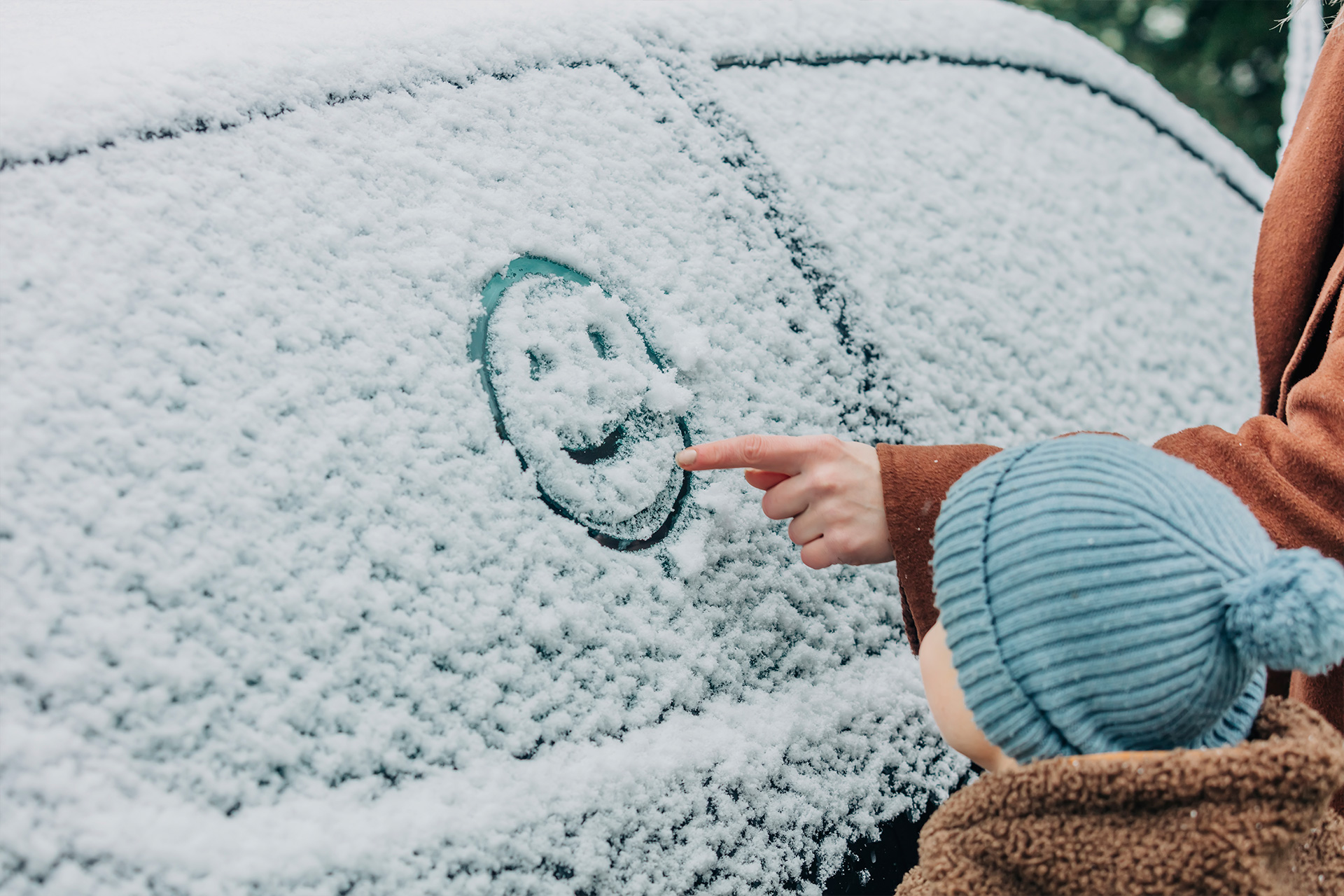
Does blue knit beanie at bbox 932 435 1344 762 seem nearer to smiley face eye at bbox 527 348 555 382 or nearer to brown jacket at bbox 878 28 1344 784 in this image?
brown jacket at bbox 878 28 1344 784

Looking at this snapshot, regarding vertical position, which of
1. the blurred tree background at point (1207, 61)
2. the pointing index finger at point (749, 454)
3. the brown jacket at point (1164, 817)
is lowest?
the brown jacket at point (1164, 817)

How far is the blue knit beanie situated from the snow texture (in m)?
0.25

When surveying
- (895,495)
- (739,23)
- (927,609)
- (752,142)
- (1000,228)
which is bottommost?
(927,609)

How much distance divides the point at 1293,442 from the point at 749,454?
2.09ft

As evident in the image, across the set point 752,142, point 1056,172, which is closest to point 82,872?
point 752,142

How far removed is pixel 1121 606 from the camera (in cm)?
69

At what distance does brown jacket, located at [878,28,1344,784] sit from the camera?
979 mm

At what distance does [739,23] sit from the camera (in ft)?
4.06

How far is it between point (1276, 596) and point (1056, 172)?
3.07 ft

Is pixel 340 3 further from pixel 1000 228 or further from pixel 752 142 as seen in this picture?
pixel 1000 228

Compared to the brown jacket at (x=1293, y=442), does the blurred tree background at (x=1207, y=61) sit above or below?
above

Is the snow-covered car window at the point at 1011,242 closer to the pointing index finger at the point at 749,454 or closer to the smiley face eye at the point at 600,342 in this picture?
the pointing index finger at the point at 749,454

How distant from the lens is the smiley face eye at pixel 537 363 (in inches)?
34.5

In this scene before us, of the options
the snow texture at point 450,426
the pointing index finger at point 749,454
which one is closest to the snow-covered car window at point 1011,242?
the snow texture at point 450,426
